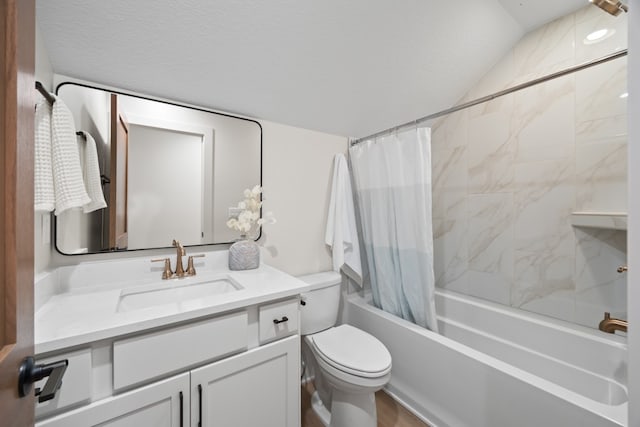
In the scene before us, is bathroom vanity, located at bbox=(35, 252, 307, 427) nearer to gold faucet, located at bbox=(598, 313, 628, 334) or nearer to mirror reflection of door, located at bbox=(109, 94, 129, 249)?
mirror reflection of door, located at bbox=(109, 94, 129, 249)

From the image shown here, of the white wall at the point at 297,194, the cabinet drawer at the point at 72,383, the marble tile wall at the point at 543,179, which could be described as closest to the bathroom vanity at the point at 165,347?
the cabinet drawer at the point at 72,383

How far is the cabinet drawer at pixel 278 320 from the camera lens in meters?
1.06

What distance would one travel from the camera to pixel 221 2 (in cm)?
103

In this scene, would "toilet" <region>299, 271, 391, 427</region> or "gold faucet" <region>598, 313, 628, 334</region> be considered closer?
"gold faucet" <region>598, 313, 628, 334</region>

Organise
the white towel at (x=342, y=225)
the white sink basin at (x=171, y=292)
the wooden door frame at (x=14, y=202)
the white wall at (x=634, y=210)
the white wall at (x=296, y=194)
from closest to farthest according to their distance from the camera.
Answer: the wooden door frame at (x=14, y=202) → the white wall at (x=634, y=210) → the white sink basin at (x=171, y=292) → the white wall at (x=296, y=194) → the white towel at (x=342, y=225)

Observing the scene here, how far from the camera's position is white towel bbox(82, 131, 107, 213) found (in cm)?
112

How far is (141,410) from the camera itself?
0.81 m

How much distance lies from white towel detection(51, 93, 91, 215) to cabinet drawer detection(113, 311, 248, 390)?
567 mm

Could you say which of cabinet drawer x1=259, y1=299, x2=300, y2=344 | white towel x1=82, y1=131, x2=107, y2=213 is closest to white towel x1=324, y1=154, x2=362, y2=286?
cabinet drawer x1=259, y1=299, x2=300, y2=344

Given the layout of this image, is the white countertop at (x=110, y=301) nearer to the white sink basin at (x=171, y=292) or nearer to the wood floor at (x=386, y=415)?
the white sink basin at (x=171, y=292)

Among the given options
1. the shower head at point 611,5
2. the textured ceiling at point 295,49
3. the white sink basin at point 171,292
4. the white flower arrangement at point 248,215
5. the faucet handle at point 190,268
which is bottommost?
the white sink basin at point 171,292

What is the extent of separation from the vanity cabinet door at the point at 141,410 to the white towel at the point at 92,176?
804 millimetres

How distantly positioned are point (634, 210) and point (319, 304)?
4.67ft

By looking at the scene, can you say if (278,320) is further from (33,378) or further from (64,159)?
(64,159)
